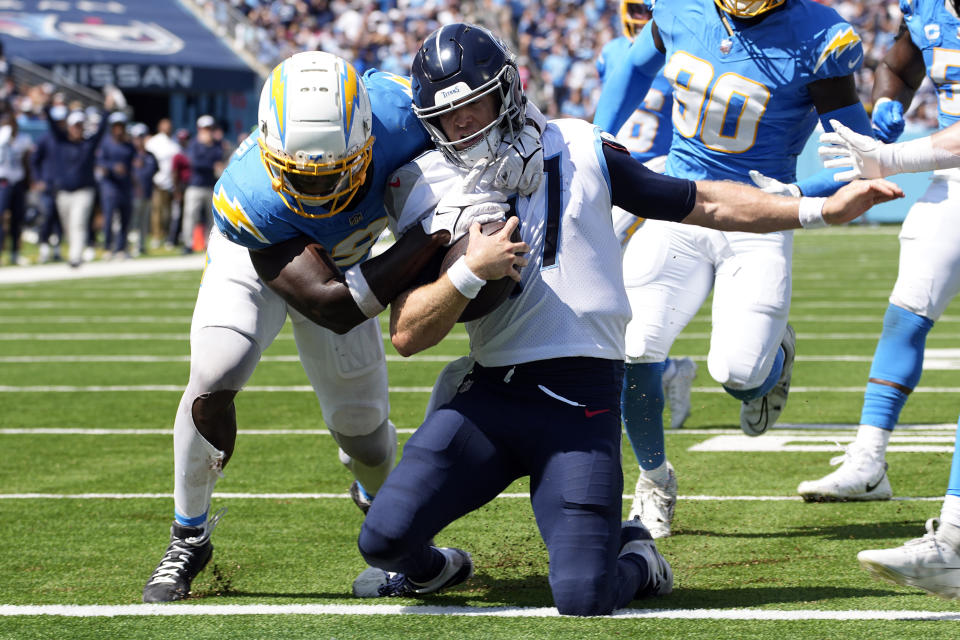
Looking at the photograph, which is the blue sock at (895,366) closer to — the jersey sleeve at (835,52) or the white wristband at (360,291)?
the jersey sleeve at (835,52)

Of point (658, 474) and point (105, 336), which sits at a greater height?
point (658, 474)

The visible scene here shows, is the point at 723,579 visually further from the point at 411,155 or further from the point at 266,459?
the point at 266,459

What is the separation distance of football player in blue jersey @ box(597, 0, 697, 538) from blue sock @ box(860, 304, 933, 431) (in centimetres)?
77

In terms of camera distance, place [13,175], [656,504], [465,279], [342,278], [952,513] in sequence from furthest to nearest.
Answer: [13,175] < [656,504] < [342,278] < [952,513] < [465,279]

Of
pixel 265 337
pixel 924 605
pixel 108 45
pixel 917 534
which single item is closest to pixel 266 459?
pixel 265 337

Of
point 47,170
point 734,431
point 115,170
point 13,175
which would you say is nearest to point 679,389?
point 734,431

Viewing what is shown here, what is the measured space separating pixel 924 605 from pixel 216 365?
1930 mm

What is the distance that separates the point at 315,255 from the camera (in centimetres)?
340

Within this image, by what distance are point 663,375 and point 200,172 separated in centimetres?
1234

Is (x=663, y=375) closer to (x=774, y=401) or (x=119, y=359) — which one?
(x=774, y=401)

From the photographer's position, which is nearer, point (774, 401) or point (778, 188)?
point (778, 188)

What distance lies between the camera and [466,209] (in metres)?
Answer: 3.29

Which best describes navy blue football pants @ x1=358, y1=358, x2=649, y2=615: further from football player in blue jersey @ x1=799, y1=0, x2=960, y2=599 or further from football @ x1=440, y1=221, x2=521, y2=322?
football player in blue jersey @ x1=799, y1=0, x2=960, y2=599

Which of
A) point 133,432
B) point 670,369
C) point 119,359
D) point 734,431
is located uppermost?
point 670,369
